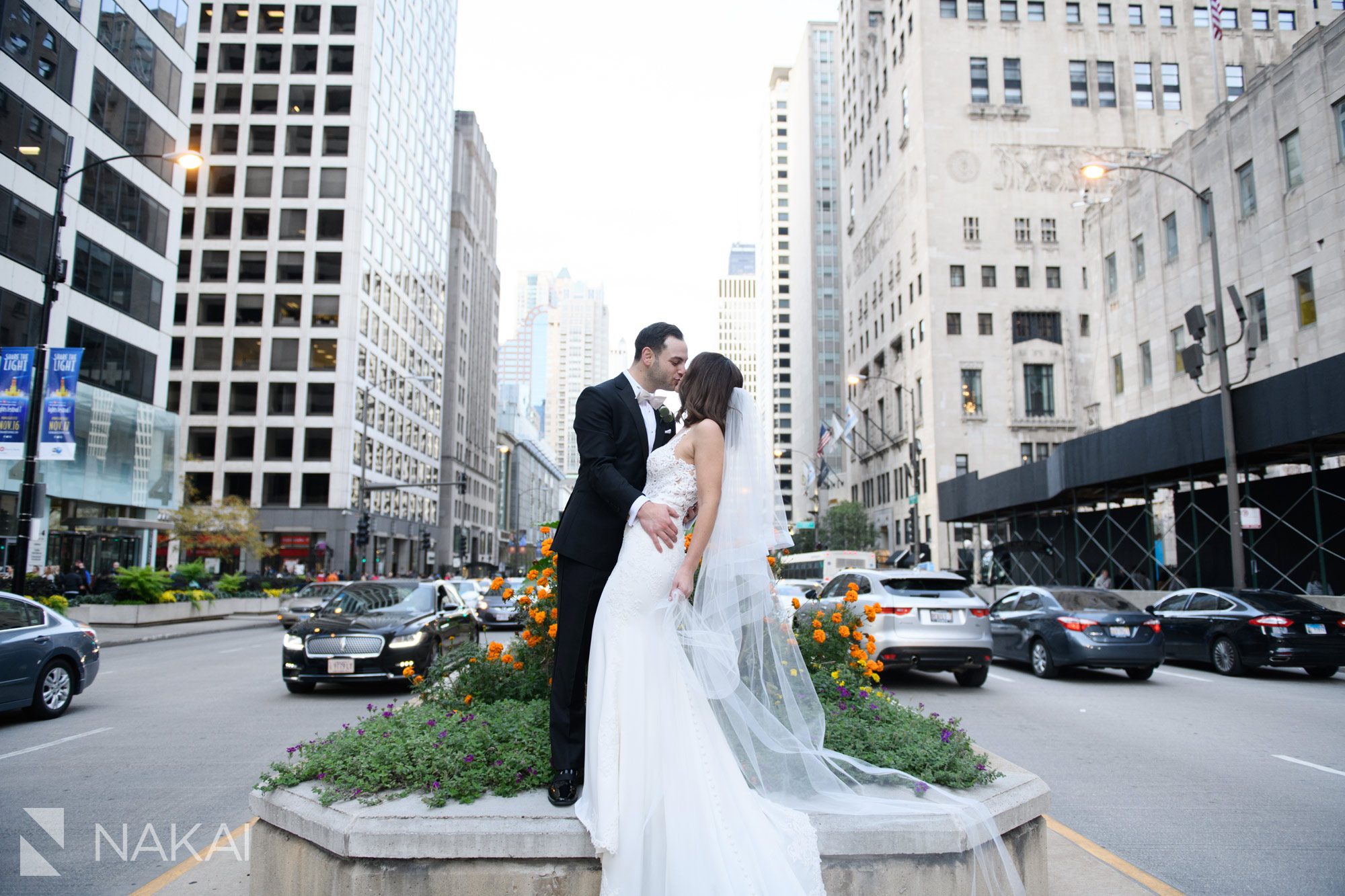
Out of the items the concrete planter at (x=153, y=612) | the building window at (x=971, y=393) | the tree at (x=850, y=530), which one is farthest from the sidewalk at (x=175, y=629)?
the building window at (x=971, y=393)

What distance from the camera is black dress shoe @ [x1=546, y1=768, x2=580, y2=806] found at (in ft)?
13.3

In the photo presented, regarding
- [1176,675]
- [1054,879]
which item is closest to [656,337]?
[1054,879]

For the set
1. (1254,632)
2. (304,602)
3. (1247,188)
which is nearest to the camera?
(1254,632)

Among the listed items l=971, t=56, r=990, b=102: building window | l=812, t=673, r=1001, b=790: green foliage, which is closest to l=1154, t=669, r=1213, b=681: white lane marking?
l=812, t=673, r=1001, b=790: green foliage

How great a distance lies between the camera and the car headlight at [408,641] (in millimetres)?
12086

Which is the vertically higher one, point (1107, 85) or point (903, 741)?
point (1107, 85)

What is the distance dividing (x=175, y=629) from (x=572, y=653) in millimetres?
26279

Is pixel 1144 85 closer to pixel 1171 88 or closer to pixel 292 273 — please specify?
pixel 1171 88

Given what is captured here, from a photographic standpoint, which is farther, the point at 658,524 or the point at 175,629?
the point at 175,629

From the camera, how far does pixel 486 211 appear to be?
120812 millimetres

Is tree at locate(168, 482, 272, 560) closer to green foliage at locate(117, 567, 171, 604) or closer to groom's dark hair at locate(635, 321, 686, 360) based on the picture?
green foliage at locate(117, 567, 171, 604)

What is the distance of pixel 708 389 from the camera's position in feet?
14.1

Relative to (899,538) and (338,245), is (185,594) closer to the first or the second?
(338,245)

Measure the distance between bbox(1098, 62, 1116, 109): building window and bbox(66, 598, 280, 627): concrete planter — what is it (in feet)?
203
